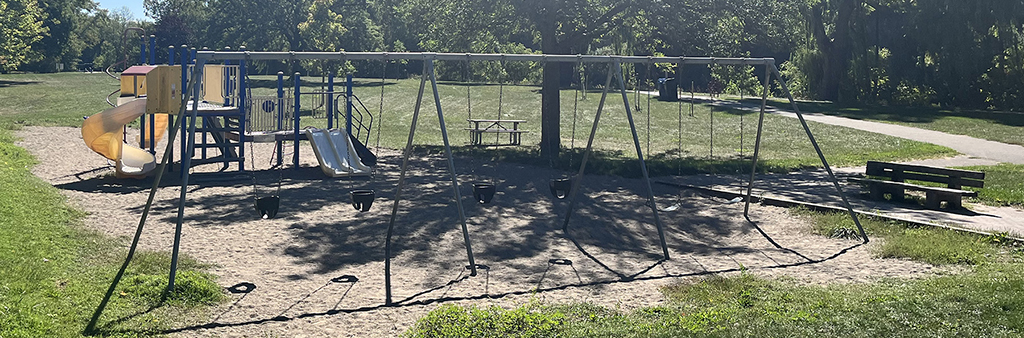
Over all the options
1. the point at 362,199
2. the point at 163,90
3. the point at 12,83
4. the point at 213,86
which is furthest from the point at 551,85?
the point at 12,83

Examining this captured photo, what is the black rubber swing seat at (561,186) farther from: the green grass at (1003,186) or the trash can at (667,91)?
the trash can at (667,91)

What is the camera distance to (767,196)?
1390cm

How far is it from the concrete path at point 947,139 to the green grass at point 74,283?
46.8 feet

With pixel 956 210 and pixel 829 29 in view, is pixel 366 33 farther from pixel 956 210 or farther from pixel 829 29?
pixel 956 210

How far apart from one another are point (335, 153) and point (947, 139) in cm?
1680

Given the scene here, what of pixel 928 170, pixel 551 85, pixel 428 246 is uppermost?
pixel 551 85

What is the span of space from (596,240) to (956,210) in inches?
205

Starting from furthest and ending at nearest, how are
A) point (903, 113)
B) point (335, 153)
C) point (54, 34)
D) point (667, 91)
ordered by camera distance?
point (54, 34)
point (667, 91)
point (903, 113)
point (335, 153)

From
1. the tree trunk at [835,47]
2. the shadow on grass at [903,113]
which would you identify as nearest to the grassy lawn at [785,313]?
the shadow on grass at [903,113]

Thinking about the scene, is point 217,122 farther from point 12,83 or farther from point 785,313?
point 12,83

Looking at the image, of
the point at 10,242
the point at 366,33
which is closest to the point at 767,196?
the point at 10,242

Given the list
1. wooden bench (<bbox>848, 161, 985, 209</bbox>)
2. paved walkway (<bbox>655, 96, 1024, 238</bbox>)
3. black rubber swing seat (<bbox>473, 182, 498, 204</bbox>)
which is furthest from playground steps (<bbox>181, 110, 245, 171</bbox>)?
wooden bench (<bbox>848, 161, 985, 209</bbox>)

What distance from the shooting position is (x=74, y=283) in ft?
25.8

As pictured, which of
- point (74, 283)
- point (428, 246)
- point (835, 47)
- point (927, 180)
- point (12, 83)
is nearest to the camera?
point (74, 283)
